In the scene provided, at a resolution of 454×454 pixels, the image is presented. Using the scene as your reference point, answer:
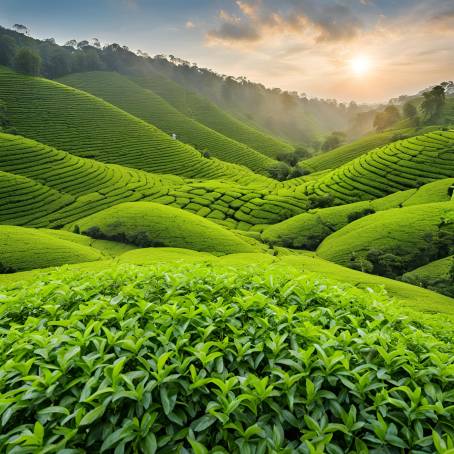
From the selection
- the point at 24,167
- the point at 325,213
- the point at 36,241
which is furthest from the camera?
the point at 24,167

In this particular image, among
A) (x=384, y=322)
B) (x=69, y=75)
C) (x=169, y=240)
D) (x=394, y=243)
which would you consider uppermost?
(x=69, y=75)

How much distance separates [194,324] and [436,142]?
74994mm

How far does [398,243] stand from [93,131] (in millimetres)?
84170

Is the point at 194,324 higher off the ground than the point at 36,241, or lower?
higher

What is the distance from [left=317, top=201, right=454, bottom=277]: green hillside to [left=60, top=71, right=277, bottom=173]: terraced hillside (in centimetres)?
6635

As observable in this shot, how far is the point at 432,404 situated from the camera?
3.58 meters

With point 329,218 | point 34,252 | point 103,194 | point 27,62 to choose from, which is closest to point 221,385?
point 34,252

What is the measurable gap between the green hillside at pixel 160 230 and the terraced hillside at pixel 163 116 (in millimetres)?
66792

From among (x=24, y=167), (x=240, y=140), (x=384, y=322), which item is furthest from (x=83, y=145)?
(x=384, y=322)

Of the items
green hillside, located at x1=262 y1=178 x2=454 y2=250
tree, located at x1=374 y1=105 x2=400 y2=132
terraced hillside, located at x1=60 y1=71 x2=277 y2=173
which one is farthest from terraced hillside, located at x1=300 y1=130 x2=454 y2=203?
tree, located at x1=374 y1=105 x2=400 y2=132

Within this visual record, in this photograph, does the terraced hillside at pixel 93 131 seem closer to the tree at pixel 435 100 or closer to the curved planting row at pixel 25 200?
the curved planting row at pixel 25 200

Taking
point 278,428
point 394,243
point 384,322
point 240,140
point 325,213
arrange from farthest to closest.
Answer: point 240,140 → point 325,213 → point 394,243 → point 384,322 → point 278,428

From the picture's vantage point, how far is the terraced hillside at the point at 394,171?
2282 inches

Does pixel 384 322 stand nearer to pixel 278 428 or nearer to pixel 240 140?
pixel 278 428
